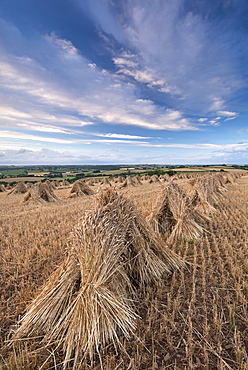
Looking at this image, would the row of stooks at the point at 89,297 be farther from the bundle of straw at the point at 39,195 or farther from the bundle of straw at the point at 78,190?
the bundle of straw at the point at 78,190

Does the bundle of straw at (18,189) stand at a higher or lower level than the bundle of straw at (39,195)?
lower

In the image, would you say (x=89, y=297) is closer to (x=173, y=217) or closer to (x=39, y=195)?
(x=173, y=217)

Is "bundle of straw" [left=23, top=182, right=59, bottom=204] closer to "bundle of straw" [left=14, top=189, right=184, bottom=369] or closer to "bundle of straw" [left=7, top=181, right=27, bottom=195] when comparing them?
"bundle of straw" [left=7, top=181, right=27, bottom=195]

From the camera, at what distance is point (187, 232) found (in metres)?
5.54

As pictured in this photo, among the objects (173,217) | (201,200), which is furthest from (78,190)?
(173,217)

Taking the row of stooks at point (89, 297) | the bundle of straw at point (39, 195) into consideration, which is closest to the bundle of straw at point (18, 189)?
the bundle of straw at point (39, 195)

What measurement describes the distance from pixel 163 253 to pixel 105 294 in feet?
5.86

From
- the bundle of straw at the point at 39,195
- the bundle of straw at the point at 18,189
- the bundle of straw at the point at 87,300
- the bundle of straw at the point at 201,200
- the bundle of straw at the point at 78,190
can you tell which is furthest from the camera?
the bundle of straw at the point at 18,189

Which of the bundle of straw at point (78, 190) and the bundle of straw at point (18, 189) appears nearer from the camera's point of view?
the bundle of straw at point (78, 190)

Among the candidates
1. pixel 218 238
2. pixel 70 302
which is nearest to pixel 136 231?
pixel 70 302

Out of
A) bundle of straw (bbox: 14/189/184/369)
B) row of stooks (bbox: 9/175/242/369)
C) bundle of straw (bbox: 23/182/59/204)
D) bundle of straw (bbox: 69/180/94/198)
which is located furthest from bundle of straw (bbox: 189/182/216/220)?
bundle of straw (bbox: 69/180/94/198)

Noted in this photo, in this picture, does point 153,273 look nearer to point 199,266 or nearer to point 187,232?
point 199,266

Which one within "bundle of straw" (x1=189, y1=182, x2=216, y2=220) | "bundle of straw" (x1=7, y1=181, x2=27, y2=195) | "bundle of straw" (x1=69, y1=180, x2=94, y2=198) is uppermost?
"bundle of straw" (x1=189, y1=182, x2=216, y2=220)

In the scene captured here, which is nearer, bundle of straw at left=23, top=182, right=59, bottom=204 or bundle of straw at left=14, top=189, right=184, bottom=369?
bundle of straw at left=14, top=189, right=184, bottom=369
